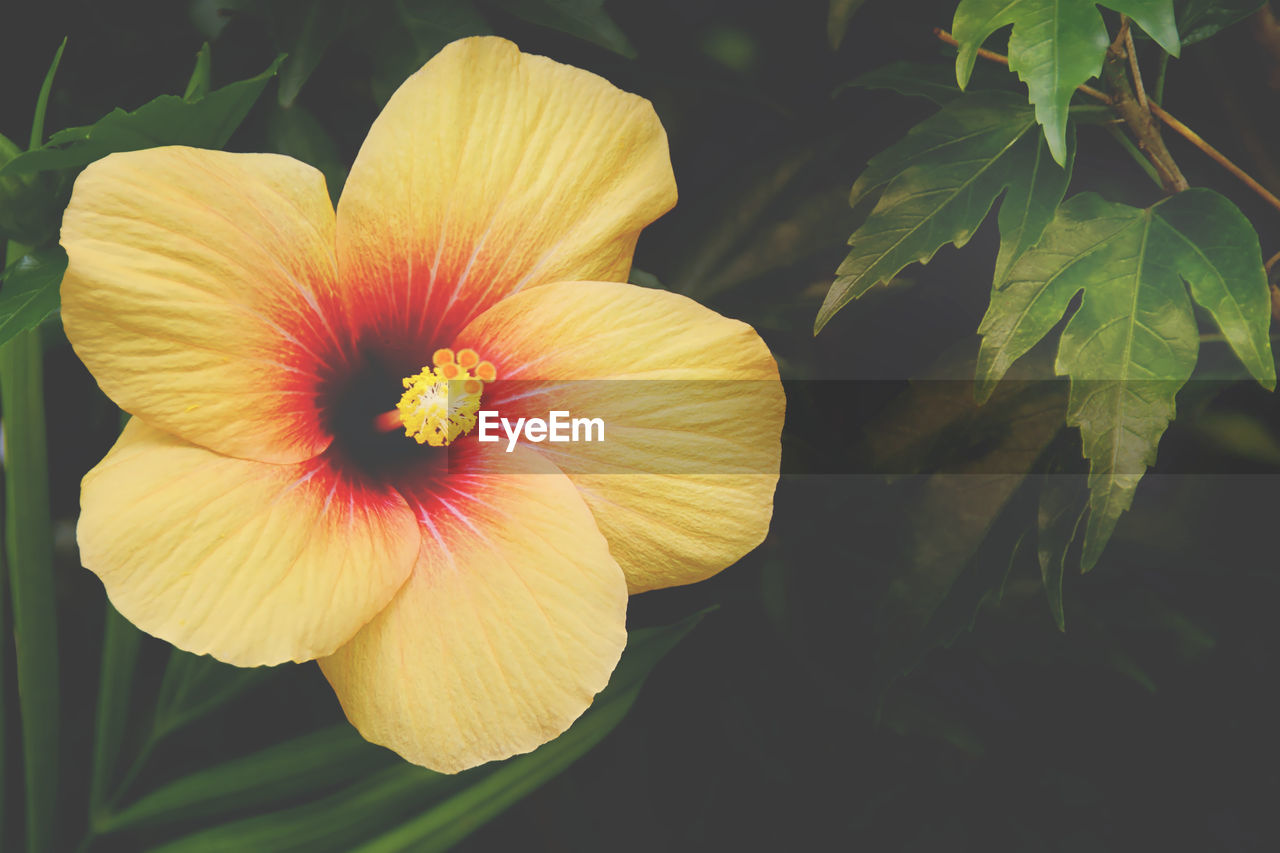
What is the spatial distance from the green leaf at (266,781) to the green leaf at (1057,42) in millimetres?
578

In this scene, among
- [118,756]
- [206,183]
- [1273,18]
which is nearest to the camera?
[206,183]

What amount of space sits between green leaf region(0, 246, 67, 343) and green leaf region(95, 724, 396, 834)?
344 mm

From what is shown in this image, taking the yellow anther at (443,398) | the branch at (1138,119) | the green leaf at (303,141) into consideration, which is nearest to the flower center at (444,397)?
the yellow anther at (443,398)

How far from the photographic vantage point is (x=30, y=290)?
1.69 ft

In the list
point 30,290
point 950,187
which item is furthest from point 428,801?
point 950,187

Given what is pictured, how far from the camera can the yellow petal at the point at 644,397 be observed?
1.68ft

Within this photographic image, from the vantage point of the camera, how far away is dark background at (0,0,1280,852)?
1.98ft

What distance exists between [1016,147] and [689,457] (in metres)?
0.26

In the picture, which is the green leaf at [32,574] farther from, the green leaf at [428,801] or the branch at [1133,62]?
the branch at [1133,62]

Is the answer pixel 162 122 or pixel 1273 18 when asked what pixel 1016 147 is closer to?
pixel 1273 18

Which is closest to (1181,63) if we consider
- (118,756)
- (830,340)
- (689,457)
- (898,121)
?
(898,121)

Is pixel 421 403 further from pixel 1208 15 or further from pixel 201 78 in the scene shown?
pixel 1208 15

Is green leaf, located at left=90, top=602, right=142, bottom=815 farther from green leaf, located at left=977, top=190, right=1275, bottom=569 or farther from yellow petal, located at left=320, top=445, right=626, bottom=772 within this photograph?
green leaf, located at left=977, top=190, right=1275, bottom=569

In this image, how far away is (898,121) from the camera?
0.63 meters
